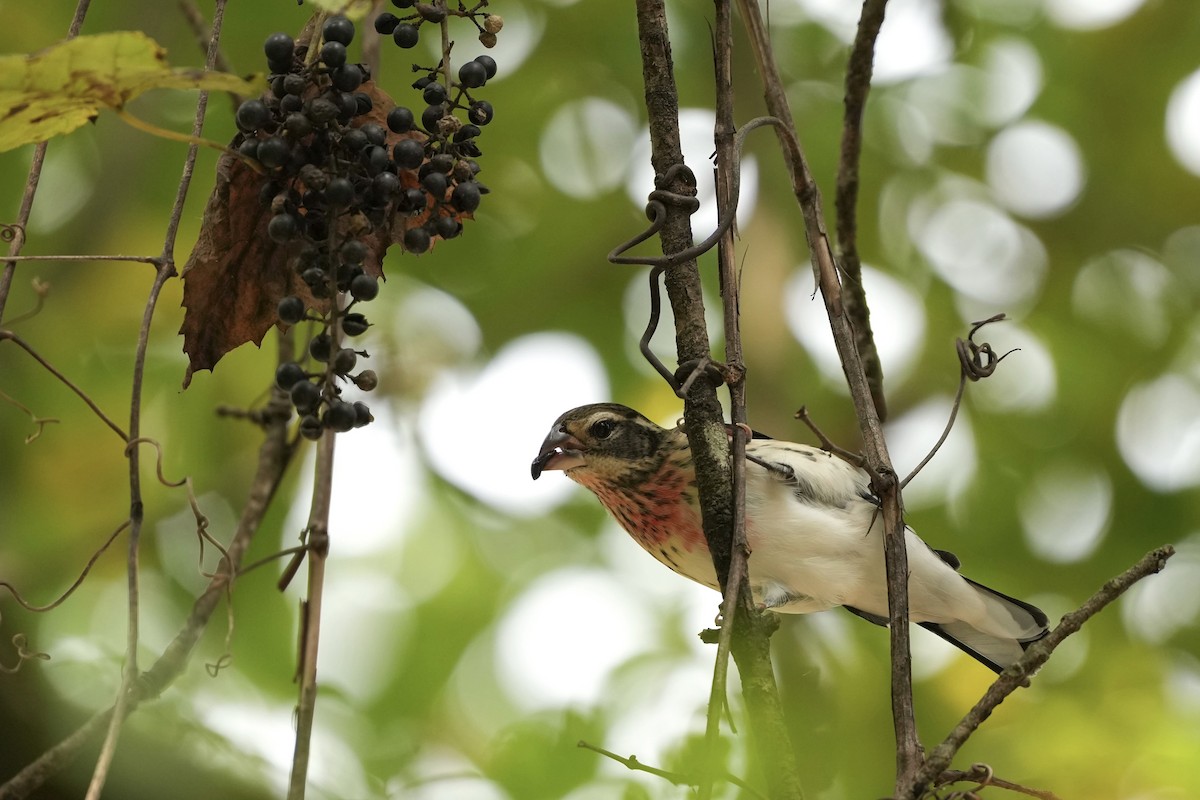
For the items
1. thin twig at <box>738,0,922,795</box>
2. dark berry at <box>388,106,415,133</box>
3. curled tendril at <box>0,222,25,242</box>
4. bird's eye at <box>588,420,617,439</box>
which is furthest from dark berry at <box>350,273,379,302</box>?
bird's eye at <box>588,420,617,439</box>

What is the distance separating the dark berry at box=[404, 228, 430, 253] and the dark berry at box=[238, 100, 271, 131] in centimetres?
33

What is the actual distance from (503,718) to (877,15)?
4.21m

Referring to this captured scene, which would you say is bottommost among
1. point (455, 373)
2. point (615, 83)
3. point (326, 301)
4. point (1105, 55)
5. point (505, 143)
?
point (326, 301)

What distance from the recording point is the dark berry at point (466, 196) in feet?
7.39

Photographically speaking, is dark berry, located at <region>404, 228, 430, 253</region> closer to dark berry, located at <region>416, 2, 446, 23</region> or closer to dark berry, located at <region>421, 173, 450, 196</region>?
dark berry, located at <region>421, 173, 450, 196</region>

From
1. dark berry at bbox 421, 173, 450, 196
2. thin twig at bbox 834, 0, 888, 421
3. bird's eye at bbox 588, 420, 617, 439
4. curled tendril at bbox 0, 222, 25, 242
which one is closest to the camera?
dark berry at bbox 421, 173, 450, 196

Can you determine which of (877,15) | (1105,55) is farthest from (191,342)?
(1105,55)

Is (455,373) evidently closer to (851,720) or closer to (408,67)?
(408,67)

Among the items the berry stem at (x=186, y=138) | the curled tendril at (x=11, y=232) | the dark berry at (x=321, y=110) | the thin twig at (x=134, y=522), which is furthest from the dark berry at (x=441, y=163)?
the curled tendril at (x=11, y=232)

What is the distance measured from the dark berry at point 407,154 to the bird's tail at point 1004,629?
11.3 ft

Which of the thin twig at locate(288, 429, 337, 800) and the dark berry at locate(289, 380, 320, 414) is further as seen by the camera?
the thin twig at locate(288, 429, 337, 800)

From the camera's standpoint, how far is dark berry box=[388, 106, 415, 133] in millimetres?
2207

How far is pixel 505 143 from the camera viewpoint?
639 cm

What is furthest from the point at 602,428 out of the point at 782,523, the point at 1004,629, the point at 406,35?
the point at 406,35
